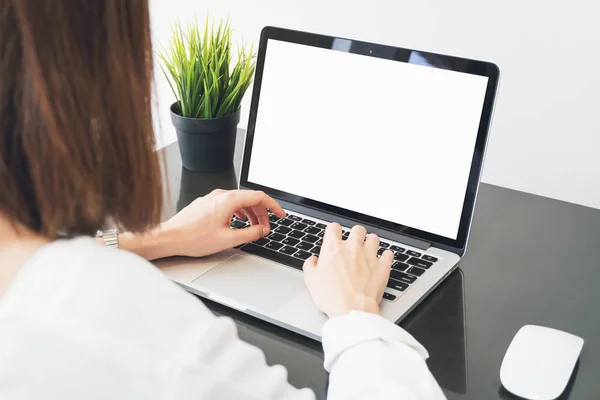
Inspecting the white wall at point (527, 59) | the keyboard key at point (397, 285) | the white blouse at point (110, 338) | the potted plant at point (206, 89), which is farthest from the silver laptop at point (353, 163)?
the white wall at point (527, 59)

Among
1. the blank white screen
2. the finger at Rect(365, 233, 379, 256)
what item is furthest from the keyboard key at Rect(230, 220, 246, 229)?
the finger at Rect(365, 233, 379, 256)

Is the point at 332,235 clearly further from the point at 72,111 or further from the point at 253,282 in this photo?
the point at 72,111

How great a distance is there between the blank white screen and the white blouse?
485 millimetres

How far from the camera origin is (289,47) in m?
1.08

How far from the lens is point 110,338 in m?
0.48

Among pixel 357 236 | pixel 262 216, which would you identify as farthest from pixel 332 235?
pixel 262 216

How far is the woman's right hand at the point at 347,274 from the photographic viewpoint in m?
0.80

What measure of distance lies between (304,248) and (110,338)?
0.52 metres

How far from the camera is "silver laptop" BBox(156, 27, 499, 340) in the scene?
911 mm

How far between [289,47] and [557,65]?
671 millimetres

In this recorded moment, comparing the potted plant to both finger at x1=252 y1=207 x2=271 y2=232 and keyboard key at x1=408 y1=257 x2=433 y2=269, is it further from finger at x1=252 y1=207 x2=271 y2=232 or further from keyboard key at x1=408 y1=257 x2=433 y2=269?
keyboard key at x1=408 y1=257 x2=433 y2=269

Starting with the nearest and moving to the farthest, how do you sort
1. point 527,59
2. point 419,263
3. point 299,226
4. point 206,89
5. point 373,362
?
point 373,362 < point 419,263 < point 299,226 < point 206,89 < point 527,59

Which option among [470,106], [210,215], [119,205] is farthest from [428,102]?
[119,205]

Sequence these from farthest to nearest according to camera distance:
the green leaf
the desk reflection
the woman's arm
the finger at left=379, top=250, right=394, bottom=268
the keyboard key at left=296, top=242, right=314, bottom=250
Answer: the green leaf, the keyboard key at left=296, top=242, right=314, bottom=250, the finger at left=379, top=250, right=394, bottom=268, the desk reflection, the woman's arm
